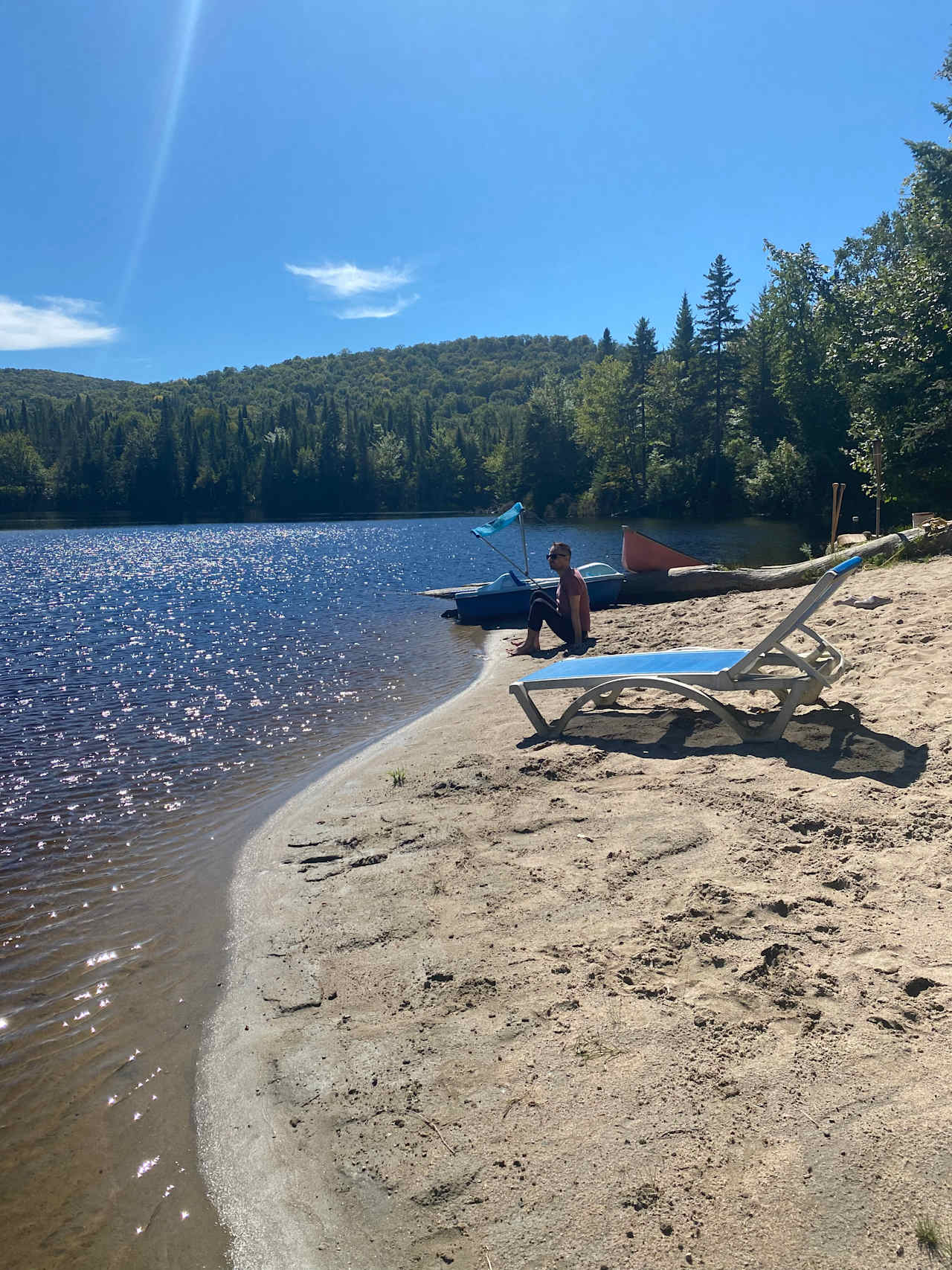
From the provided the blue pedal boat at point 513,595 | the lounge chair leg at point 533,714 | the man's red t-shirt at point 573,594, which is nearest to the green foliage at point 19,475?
the blue pedal boat at point 513,595

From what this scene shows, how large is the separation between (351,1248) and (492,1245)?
0.56 meters

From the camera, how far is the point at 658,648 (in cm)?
1177

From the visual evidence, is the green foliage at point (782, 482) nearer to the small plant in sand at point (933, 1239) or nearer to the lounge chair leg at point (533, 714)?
the lounge chair leg at point (533, 714)

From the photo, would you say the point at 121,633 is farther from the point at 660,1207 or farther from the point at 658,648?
the point at 660,1207

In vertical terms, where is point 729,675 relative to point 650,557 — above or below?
below

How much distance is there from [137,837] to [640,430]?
68585 millimetres

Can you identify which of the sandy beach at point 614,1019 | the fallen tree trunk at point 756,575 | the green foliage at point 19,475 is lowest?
the sandy beach at point 614,1019

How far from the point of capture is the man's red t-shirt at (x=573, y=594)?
1259 centimetres

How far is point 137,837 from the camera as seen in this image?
701cm

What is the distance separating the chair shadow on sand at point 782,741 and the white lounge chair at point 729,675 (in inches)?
6.3

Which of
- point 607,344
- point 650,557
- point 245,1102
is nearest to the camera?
point 245,1102

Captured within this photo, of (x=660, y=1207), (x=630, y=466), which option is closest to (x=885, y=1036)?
(x=660, y=1207)

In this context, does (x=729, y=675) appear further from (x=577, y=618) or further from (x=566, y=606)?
(x=566, y=606)

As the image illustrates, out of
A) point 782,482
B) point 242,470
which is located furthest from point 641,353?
point 242,470
